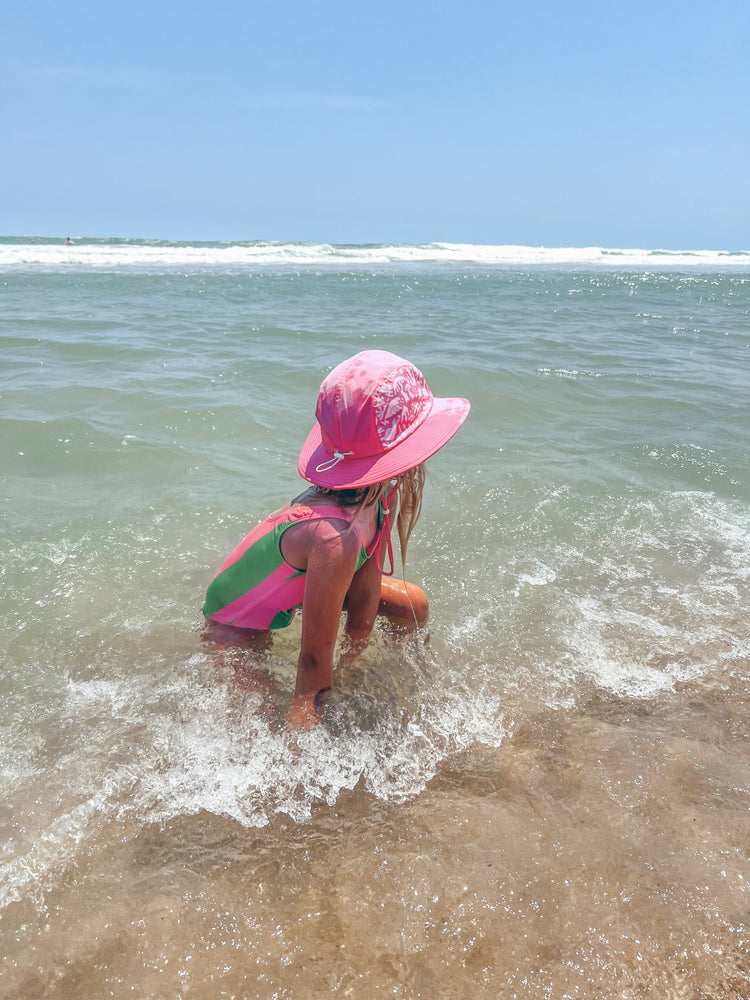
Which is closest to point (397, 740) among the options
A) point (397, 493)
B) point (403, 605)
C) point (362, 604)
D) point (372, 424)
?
point (362, 604)

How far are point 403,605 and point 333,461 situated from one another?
1.02 metres

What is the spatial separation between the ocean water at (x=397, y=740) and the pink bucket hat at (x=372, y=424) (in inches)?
36.8

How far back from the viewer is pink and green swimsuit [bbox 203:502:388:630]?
6.78 feet

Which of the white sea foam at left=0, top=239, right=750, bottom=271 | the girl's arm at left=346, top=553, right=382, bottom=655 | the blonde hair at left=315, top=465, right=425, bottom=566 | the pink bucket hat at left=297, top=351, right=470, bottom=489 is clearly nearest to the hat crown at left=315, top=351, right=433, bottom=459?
the pink bucket hat at left=297, top=351, right=470, bottom=489

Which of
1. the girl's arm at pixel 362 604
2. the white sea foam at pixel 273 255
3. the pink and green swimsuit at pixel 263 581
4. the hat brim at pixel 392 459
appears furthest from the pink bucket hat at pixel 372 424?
the white sea foam at pixel 273 255

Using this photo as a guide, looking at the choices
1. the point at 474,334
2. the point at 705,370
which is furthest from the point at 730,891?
the point at 474,334

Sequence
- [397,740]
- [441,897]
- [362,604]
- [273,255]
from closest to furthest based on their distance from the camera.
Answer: [441,897]
[397,740]
[362,604]
[273,255]

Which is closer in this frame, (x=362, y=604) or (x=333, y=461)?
(x=333, y=461)

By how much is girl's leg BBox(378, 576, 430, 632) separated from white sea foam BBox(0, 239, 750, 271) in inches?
993

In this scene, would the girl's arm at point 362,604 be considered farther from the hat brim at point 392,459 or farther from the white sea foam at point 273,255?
the white sea foam at point 273,255

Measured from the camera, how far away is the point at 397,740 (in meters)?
2.16

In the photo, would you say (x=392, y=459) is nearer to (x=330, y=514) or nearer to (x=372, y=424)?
(x=372, y=424)

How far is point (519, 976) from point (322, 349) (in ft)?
26.9

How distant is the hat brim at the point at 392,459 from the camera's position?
180 cm
